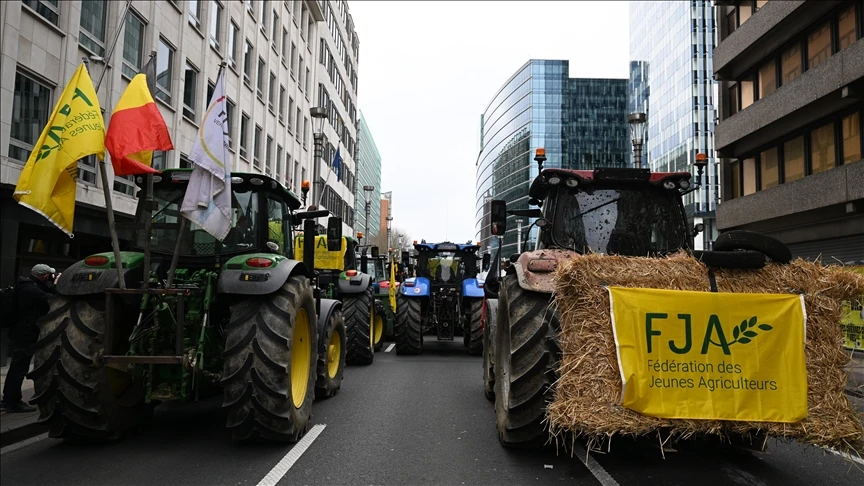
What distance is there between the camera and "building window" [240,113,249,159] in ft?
84.6

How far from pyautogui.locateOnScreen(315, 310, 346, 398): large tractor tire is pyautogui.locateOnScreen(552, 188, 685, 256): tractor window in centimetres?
325

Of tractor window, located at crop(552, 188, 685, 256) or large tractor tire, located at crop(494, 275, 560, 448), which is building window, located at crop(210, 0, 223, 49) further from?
large tractor tire, located at crop(494, 275, 560, 448)

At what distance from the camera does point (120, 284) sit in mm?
4859

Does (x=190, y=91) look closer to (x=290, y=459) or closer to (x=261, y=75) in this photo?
(x=261, y=75)

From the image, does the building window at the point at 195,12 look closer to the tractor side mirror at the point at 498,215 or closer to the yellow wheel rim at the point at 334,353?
the yellow wheel rim at the point at 334,353

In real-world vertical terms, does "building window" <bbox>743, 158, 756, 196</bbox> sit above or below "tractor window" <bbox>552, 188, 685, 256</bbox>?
above

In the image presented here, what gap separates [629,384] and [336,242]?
5.04 m

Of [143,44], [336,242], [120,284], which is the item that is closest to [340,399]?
[336,242]

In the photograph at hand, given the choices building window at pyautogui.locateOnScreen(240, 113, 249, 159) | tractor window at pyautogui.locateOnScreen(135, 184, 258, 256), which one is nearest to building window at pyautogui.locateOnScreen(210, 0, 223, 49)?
building window at pyautogui.locateOnScreen(240, 113, 249, 159)

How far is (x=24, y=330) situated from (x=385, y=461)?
4529mm

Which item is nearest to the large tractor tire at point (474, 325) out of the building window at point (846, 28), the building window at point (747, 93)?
the building window at point (846, 28)

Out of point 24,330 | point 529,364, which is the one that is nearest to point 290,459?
point 529,364

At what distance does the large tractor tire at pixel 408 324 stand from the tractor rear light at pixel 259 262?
7.38 m

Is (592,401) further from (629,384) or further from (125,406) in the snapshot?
(125,406)
